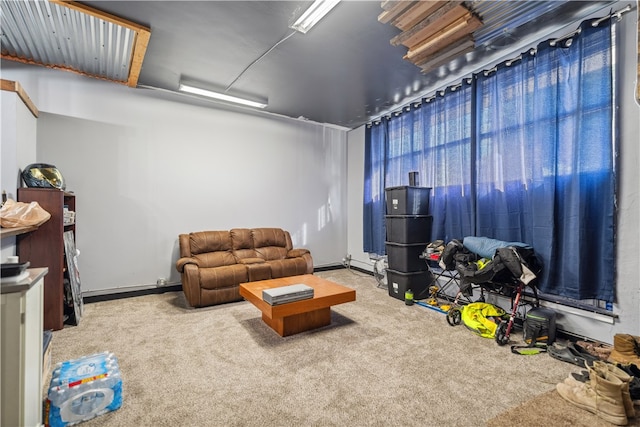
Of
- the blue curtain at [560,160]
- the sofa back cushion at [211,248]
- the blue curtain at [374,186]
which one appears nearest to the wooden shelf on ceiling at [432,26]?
the blue curtain at [560,160]

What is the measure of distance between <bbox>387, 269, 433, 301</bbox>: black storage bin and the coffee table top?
1.14m

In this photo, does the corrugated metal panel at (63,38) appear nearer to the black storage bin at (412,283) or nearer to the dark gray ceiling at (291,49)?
the dark gray ceiling at (291,49)

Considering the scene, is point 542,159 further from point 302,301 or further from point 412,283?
point 302,301

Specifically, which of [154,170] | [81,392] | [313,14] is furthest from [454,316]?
[154,170]

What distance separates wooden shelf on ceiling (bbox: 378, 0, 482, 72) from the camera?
2.26 metres

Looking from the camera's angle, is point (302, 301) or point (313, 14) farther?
point (302, 301)

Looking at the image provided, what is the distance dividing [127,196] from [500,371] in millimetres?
4683

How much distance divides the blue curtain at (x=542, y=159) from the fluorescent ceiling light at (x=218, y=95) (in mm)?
2663

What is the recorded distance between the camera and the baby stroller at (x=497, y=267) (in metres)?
2.55

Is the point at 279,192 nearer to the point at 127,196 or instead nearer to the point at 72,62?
the point at 127,196

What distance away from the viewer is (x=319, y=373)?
207cm

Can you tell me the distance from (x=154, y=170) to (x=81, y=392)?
10.5ft

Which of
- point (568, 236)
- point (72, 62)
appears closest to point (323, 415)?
point (568, 236)

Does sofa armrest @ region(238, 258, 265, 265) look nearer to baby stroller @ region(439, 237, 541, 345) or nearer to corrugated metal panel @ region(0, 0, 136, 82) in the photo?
baby stroller @ region(439, 237, 541, 345)
